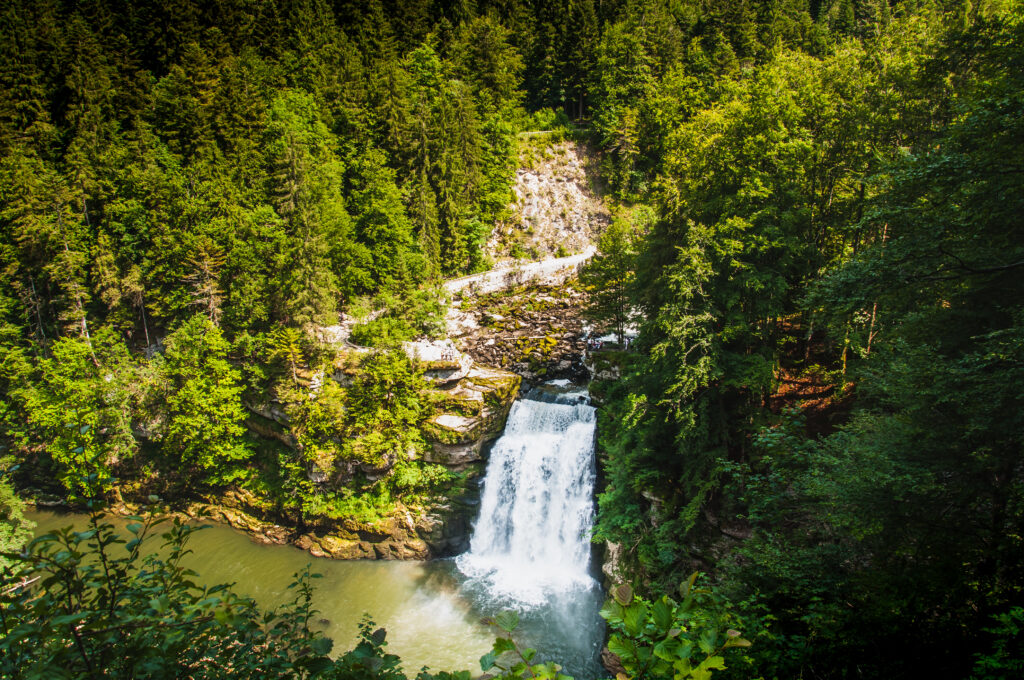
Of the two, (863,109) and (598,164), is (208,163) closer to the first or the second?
(598,164)

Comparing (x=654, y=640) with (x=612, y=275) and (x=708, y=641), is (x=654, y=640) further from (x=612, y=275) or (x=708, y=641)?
(x=612, y=275)

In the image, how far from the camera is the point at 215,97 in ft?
93.1

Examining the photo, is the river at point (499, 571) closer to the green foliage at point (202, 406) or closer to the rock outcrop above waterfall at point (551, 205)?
the green foliage at point (202, 406)

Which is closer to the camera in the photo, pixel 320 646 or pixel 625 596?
pixel 625 596

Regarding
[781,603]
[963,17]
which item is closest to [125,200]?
[781,603]

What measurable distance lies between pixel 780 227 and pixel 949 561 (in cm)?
1011

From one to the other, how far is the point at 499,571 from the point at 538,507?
112 inches

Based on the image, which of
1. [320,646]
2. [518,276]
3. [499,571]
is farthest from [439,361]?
[320,646]

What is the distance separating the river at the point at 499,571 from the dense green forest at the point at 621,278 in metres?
2.29

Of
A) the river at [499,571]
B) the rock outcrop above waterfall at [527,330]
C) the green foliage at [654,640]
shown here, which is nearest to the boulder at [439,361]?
the river at [499,571]

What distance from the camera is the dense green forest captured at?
5.66 metres

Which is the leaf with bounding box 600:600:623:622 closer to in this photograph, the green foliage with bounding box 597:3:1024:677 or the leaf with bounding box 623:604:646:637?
the leaf with bounding box 623:604:646:637

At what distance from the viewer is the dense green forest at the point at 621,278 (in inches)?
223

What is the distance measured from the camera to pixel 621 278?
19266 millimetres
